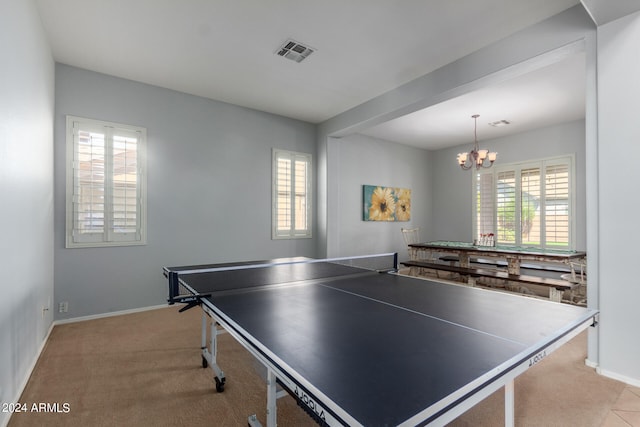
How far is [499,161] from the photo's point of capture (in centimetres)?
616

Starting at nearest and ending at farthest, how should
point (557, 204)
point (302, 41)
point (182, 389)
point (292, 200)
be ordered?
point (182, 389) < point (302, 41) < point (292, 200) < point (557, 204)

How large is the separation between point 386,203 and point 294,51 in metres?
3.99

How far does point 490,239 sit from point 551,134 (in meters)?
2.22

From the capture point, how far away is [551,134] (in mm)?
5422

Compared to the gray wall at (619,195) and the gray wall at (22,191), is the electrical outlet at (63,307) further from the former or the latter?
the gray wall at (619,195)

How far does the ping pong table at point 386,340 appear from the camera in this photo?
792mm

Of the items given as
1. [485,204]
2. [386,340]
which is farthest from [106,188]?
[485,204]

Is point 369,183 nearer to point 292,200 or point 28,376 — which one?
point 292,200

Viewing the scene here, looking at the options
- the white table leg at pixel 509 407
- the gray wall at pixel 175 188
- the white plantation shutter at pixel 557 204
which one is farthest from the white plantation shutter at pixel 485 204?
the white table leg at pixel 509 407

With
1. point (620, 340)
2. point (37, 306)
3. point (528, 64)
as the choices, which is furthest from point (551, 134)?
point (37, 306)

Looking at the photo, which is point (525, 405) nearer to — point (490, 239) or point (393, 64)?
point (393, 64)

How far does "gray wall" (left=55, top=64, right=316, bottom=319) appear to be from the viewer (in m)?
3.49

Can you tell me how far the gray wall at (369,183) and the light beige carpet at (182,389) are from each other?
3.14 m

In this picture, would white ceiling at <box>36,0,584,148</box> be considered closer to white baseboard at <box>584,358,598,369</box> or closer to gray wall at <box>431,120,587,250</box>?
gray wall at <box>431,120,587,250</box>
